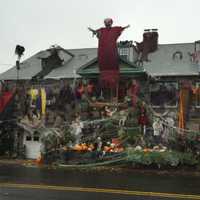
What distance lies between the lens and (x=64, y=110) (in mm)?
30734

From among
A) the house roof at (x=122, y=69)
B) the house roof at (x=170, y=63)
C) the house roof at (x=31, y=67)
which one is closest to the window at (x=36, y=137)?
the house roof at (x=31, y=67)

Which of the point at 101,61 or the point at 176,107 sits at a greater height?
the point at 101,61

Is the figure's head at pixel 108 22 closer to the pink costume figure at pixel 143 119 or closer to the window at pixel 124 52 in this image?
the window at pixel 124 52

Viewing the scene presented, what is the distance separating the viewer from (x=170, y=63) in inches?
1238

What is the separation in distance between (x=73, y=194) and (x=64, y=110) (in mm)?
19167

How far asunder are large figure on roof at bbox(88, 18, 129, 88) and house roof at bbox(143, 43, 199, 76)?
3.15 m

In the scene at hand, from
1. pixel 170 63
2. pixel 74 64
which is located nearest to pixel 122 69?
pixel 170 63

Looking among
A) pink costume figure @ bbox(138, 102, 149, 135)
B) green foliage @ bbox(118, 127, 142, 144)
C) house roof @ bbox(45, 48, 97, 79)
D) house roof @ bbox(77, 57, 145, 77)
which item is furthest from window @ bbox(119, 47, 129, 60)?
green foliage @ bbox(118, 127, 142, 144)

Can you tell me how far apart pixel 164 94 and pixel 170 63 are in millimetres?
3422

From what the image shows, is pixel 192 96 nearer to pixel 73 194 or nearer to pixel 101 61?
pixel 101 61

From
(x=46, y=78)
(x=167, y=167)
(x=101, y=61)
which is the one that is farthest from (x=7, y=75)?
(x=167, y=167)

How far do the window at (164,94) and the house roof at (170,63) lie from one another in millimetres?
761

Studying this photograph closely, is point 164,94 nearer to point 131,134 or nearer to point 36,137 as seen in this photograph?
point 131,134

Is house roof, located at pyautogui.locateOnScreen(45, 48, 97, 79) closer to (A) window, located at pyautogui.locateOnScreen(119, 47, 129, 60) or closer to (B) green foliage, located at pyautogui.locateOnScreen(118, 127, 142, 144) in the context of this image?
(A) window, located at pyautogui.locateOnScreen(119, 47, 129, 60)
